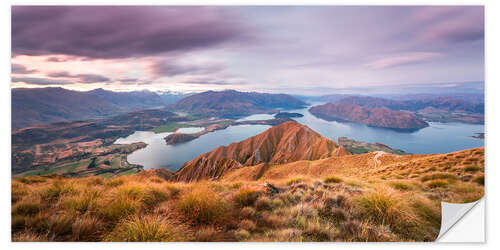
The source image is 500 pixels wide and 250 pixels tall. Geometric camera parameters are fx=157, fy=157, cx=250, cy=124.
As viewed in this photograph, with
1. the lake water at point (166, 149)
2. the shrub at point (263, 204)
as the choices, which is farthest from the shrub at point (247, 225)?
the lake water at point (166, 149)

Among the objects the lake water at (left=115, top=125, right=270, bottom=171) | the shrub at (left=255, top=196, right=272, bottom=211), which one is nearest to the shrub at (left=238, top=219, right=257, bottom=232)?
the shrub at (left=255, top=196, right=272, bottom=211)

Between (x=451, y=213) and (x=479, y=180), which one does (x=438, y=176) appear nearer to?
(x=479, y=180)

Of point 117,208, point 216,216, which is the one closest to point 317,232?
point 216,216

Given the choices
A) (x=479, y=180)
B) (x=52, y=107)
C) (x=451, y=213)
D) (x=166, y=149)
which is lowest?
(x=166, y=149)

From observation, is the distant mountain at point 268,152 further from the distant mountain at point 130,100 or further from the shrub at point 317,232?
the distant mountain at point 130,100

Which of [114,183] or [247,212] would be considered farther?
[114,183]

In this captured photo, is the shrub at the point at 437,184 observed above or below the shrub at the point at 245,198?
below
